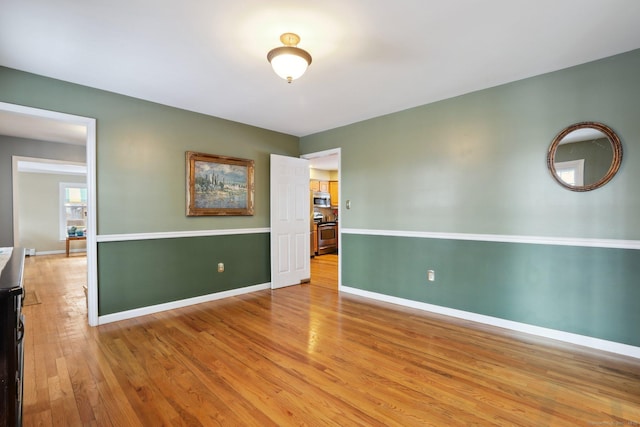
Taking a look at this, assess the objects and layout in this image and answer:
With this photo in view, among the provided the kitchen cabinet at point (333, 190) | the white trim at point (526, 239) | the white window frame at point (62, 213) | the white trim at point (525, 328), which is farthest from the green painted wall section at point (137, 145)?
the white window frame at point (62, 213)

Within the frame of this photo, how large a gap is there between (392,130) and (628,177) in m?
2.32

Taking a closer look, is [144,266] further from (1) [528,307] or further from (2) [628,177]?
(2) [628,177]

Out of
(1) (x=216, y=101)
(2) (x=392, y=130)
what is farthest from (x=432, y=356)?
(1) (x=216, y=101)

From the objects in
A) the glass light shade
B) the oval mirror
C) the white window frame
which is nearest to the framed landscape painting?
the glass light shade

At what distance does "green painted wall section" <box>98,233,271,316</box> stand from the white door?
7.4 inches

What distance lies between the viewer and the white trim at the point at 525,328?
99.6 inches

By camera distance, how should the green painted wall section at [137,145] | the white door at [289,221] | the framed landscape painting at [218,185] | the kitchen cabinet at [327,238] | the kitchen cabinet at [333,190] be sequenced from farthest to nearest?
the kitchen cabinet at [333,190], the kitchen cabinet at [327,238], the white door at [289,221], the framed landscape painting at [218,185], the green painted wall section at [137,145]

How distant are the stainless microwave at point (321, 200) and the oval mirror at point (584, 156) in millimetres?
5754

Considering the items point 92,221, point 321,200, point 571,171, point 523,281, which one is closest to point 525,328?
point 523,281

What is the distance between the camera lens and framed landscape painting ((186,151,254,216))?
3877 millimetres

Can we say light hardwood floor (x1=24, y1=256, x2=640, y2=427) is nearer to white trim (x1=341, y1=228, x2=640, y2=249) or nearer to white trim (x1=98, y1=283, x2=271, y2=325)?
white trim (x1=98, y1=283, x2=271, y2=325)

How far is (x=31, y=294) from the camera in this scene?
4.34 meters

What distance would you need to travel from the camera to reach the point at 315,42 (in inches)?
91.2

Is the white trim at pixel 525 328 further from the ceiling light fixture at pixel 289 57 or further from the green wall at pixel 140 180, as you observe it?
the ceiling light fixture at pixel 289 57
